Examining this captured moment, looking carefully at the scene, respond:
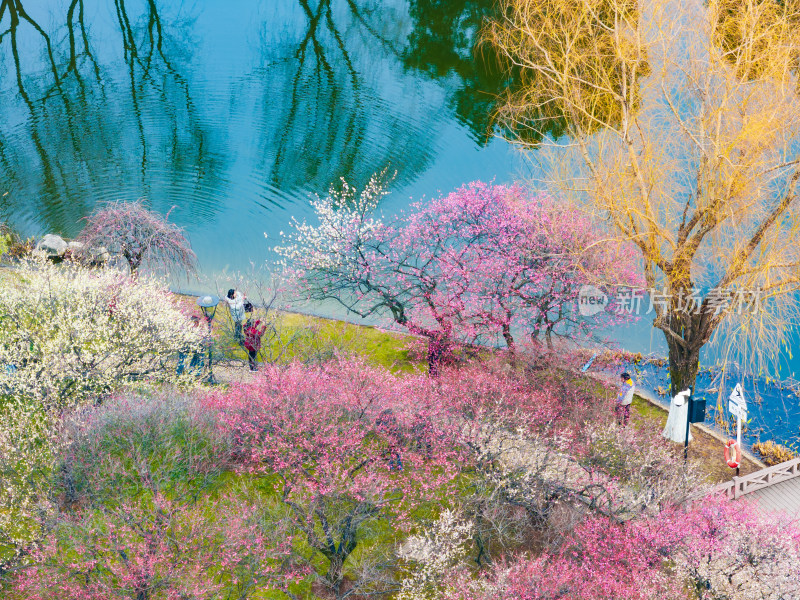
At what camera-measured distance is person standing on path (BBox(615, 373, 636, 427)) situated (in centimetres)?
1593

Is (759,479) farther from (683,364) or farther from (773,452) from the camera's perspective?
(773,452)

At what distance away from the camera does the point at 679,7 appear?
14.7 m

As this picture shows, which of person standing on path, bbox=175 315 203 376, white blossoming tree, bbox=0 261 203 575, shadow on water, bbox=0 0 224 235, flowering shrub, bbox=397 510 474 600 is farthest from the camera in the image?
shadow on water, bbox=0 0 224 235

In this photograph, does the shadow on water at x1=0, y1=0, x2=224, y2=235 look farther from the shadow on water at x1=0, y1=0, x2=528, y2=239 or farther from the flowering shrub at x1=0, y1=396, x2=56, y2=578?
the flowering shrub at x1=0, y1=396, x2=56, y2=578

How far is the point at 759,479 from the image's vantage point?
1456cm

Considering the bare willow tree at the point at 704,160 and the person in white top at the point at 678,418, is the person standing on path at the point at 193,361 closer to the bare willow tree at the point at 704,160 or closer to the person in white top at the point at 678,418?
the bare willow tree at the point at 704,160

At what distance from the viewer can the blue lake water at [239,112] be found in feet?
81.6

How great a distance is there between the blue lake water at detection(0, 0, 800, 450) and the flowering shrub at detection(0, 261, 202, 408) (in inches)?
246

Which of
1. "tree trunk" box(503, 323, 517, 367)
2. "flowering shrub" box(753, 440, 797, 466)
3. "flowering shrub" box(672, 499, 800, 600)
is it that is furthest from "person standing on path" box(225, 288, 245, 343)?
"flowering shrub" box(753, 440, 797, 466)

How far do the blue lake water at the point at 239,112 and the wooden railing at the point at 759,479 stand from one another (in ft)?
11.1

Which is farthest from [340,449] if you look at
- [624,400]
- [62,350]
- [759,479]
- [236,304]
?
[759,479]

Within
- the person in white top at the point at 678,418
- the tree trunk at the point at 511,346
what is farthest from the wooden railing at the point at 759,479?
the tree trunk at the point at 511,346

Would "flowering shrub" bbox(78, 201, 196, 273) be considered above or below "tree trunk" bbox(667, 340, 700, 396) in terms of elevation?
above

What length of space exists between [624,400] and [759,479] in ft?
10.1
